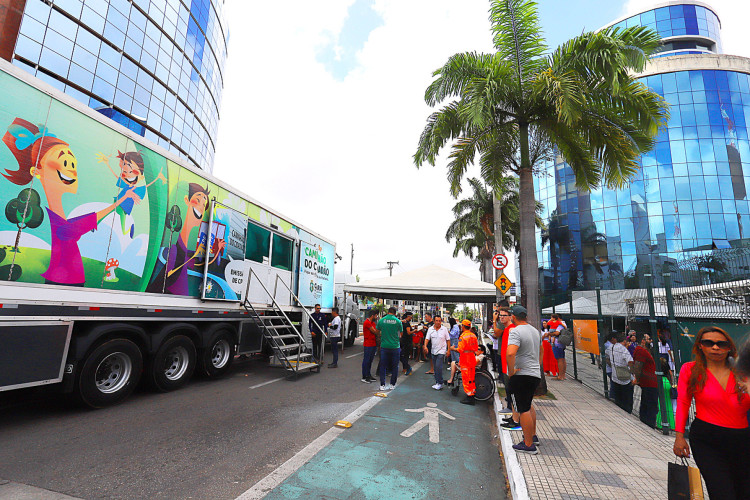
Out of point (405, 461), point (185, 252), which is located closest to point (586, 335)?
point (405, 461)

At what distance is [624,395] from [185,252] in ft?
27.8

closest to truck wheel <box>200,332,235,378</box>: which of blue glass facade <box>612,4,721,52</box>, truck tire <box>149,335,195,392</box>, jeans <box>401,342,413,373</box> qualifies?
truck tire <box>149,335,195,392</box>

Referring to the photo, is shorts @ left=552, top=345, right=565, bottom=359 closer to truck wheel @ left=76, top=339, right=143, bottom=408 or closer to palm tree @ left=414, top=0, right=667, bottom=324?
palm tree @ left=414, top=0, right=667, bottom=324

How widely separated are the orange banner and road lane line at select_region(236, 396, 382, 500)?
638 centimetres

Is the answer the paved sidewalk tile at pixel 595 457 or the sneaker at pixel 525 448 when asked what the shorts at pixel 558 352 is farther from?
the sneaker at pixel 525 448

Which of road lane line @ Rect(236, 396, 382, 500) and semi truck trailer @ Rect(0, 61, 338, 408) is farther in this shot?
semi truck trailer @ Rect(0, 61, 338, 408)

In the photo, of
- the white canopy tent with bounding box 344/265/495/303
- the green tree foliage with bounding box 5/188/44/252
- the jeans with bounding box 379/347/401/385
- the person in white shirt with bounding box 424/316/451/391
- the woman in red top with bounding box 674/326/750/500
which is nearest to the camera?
the woman in red top with bounding box 674/326/750/500

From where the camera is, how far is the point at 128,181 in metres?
5.46

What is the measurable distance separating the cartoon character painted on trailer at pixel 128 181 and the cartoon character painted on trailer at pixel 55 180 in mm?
442

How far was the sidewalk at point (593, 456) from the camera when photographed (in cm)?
334

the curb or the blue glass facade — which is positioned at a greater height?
the blue glass facade

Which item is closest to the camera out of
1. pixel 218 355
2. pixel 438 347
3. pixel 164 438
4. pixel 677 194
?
pixel 164 438

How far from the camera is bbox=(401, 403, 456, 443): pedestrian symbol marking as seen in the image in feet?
15.9

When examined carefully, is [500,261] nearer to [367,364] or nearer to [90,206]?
[367,364]
